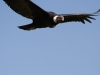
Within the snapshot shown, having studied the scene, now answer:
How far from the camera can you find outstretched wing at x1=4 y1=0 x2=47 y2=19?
9957 millimetres

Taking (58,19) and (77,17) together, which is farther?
(77,17)

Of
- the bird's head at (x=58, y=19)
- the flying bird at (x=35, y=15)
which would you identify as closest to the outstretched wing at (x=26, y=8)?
the flying bird at (x=35, y=15)

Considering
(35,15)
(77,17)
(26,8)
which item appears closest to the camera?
(26,8)

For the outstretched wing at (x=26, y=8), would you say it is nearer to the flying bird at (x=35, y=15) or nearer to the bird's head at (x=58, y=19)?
the flying bird at (x=35, y=15)

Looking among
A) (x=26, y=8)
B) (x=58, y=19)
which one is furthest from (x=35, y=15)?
(x=58, y=19)

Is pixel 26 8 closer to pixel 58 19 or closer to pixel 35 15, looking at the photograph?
pixel 35 15

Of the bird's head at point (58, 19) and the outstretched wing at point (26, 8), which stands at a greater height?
the outstretched wing at point (26, 8)

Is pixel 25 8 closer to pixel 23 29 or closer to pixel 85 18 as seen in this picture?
pixel 23 29

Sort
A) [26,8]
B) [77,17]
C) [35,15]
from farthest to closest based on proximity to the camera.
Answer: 1. [77,17]
2. [35,15]
3. [26,8]

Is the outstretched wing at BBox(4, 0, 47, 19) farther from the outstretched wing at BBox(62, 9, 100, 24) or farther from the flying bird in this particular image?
the outstretched wing at BBox(62, 9, 100, 24)

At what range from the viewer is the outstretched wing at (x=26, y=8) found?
9957 mm

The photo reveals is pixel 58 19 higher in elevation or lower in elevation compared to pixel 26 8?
lower

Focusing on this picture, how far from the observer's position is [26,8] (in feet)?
33.9

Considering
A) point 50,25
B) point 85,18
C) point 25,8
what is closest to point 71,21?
point 85,18
